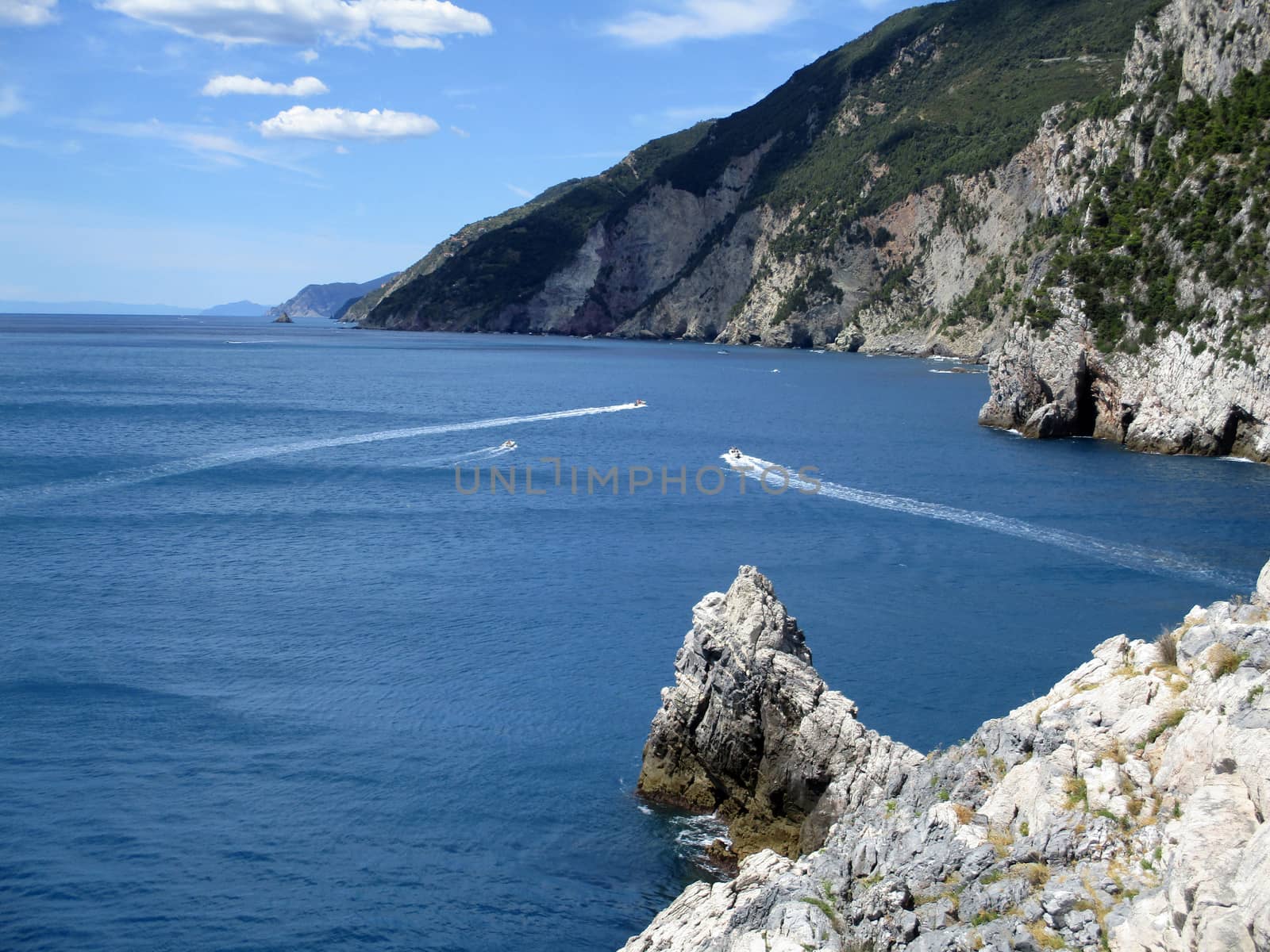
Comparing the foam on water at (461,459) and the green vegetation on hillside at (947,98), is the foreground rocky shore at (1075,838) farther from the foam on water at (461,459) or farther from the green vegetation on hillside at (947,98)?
the green vegetation on hillside at (947,98)

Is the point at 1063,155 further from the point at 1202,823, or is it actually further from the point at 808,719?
the point at 1202,823

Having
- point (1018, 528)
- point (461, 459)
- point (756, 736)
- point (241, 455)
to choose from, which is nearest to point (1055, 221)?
point (461, 459)

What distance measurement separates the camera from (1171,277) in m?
65.3

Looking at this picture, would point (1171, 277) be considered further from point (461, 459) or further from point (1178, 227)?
point (461, 459)

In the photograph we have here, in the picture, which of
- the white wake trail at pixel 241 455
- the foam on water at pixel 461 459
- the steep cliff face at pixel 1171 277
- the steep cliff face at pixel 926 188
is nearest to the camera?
the white wake trail at pixel 241 455

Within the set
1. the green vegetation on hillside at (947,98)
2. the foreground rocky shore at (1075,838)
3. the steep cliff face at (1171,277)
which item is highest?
the green vegetation on hillside at (947,98)

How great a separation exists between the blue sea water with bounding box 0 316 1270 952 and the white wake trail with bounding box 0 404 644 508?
46 centimetres

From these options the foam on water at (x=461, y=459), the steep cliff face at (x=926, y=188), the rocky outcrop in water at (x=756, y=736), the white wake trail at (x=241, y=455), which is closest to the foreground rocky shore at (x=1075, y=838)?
the rocky outcrop in water at (x=756, y=736)

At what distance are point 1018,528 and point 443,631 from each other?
2451 centimetres

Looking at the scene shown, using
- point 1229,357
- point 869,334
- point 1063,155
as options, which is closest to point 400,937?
point 1229,357

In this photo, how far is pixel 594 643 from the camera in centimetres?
3228

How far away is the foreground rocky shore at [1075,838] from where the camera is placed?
959 centimetres

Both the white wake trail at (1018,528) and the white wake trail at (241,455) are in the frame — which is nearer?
the white wake trail at (1018,528)

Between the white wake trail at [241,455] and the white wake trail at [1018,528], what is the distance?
22404mm
